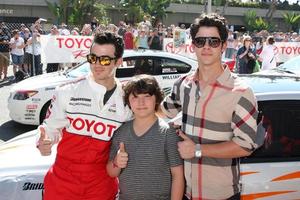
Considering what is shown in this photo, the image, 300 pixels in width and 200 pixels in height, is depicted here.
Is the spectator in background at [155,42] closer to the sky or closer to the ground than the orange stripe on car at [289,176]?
closer to the sky

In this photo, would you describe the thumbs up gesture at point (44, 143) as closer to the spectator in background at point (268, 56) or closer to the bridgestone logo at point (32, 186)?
the bridgestone logo at point (32, 186)

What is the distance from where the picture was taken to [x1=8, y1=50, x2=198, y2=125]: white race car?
294 inches

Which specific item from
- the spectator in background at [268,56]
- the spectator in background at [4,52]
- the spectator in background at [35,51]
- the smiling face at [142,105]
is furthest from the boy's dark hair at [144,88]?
the spectator in background at [4,52]

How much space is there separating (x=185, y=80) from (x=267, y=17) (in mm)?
52220

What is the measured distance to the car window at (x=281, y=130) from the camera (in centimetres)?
304

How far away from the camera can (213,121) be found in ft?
7.22

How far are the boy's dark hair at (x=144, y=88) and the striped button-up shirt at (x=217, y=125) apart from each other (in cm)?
14

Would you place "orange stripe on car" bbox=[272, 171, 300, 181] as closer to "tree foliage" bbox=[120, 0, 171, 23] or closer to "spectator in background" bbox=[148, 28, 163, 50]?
"spectator in background" bbox=[148, 28, 163, 50]

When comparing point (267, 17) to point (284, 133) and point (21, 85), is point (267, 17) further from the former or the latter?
point (284, 133)

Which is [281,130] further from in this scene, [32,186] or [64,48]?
[64,48]

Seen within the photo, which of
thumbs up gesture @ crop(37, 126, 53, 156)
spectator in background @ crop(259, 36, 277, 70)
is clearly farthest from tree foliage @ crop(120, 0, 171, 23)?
thumbs up gesture @ crop(37, 126, 53, 156)

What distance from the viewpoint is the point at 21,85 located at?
25.6ft

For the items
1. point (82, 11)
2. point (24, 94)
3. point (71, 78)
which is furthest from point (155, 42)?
point (82, 11)

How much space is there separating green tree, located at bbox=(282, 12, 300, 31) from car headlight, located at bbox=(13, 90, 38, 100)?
46.2 m
